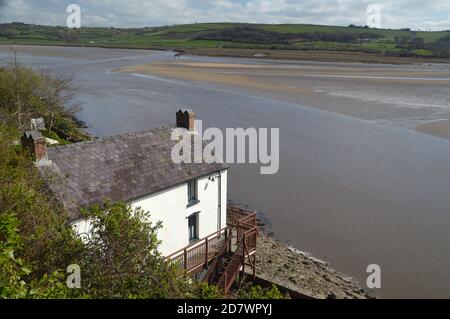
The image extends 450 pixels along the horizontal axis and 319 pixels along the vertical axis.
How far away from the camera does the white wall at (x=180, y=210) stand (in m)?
17.7

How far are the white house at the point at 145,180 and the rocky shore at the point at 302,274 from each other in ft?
9.49

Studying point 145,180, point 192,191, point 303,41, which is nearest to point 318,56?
point 303,41

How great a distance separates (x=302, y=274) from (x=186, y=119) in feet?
30.2

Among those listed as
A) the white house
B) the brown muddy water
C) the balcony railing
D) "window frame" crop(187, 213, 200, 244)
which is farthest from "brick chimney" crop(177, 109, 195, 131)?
the brown muddy water

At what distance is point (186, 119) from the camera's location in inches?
816

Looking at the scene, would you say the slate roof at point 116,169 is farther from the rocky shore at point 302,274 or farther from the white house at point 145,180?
the rocky shore at point 302,274

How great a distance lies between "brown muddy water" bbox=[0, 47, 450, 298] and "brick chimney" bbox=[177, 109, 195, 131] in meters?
8.29

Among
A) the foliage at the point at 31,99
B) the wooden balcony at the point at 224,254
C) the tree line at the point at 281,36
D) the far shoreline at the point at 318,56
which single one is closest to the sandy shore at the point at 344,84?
the far shoreline at the point at 318,56

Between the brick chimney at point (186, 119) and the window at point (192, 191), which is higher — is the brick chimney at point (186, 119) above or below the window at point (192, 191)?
above

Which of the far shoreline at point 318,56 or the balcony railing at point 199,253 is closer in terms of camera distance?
the balcony railing at point 199,253

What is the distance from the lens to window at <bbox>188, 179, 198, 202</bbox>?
19.2 meters

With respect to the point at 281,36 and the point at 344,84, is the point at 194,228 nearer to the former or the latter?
the point at 344,84

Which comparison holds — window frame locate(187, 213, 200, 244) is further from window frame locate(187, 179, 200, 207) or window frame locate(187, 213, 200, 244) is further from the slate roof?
the slate roof
